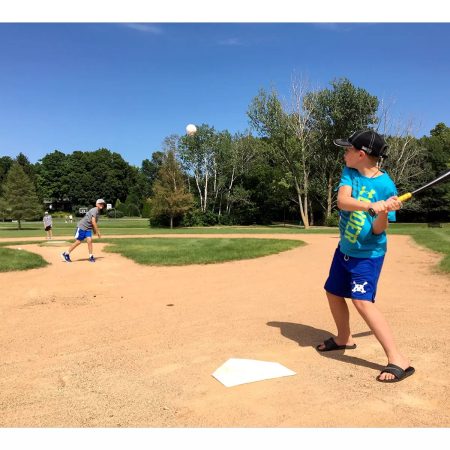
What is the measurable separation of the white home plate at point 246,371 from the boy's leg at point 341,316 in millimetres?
712

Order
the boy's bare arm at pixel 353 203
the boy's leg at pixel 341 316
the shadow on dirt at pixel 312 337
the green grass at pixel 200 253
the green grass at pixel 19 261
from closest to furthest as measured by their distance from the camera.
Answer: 1. the boy's bare arm at pixel 353 203
2. the shadow on dirt at pixel 312 337
3. the boy's leg at pixel 341 316
4. the green grass at pixel 19 261
5. the green grass at pixel 200 253

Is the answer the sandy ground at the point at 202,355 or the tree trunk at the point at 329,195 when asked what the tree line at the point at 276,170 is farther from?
the sandy ground at the point at 202,355

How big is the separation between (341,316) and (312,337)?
28.2 inches

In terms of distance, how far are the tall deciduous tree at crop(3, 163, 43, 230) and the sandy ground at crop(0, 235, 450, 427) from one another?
37.1m

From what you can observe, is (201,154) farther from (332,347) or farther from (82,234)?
(332,347)

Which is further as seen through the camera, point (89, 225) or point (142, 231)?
point (142, 231)

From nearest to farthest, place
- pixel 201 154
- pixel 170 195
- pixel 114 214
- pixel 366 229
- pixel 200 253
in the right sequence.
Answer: pixel 366 229, pixel 200 253, pixel 170 195, pixel 201 154, pixel 114 214

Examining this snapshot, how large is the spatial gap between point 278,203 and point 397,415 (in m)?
49.6

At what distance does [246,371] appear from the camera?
367 centimetres

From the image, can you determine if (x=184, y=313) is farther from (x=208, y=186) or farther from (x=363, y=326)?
(x=208, y=186)

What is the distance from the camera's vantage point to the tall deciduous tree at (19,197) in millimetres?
42188

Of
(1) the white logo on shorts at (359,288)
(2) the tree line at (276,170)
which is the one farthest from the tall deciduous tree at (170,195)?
(1) the white logo on shorts at (359,288)

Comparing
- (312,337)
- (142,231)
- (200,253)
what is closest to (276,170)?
(142,231)

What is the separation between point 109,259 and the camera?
12383 millimetres
